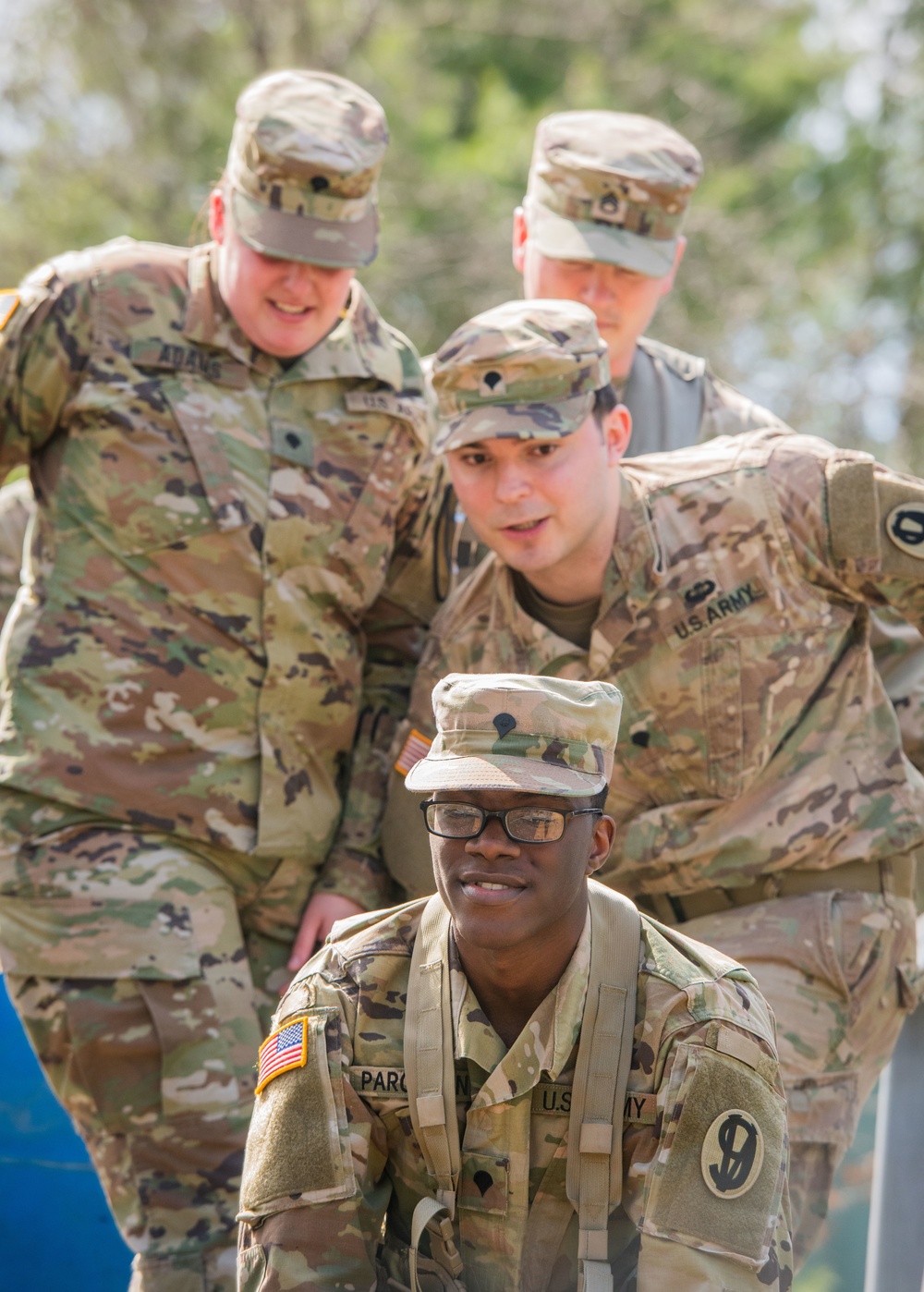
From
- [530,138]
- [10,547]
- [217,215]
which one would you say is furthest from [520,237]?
[530,138]

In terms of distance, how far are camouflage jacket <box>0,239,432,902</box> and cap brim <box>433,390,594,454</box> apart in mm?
627

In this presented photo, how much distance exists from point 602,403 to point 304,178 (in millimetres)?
916

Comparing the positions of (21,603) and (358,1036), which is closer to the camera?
(358,1036)

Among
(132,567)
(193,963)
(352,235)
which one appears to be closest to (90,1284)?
(193,963)

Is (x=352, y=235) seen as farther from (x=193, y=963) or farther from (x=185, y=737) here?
(x=193, y=963)

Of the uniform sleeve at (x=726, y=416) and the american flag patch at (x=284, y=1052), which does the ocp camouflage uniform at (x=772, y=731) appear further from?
the american flag patch at (x=284, y=1052)

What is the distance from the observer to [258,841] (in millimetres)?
4512

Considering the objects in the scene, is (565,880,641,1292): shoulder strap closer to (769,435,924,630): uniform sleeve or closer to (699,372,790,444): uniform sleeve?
(769,435,924,630): uniform sleeve

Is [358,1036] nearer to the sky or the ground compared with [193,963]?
nearer to the sky

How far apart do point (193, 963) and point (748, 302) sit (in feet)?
47.9

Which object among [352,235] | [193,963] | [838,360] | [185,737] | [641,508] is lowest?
[838,360]

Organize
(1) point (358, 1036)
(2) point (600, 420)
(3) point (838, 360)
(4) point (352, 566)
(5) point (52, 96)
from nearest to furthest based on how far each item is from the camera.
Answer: (1) point (358, 1036), (2) point (600, 420), (4) point (352, 566), (5) point (52, 96), (3) point (838, 360)

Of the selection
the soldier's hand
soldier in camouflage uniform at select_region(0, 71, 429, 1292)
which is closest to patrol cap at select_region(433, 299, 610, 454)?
soldier in camouflage uniform at select_region(0, 71, 429, 1292)

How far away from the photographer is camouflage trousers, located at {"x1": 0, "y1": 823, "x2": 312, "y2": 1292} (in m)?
4.23
